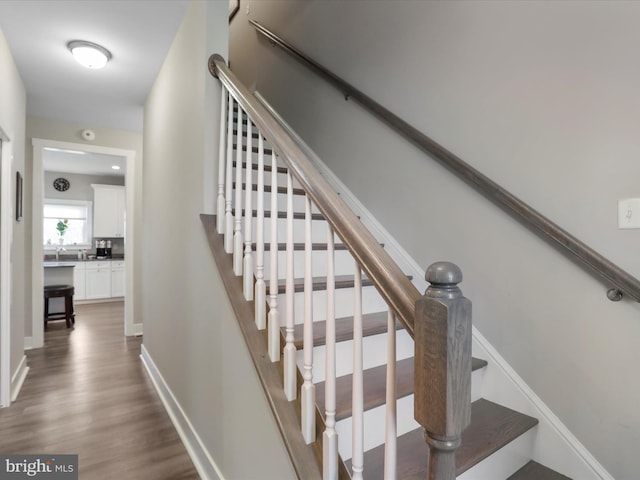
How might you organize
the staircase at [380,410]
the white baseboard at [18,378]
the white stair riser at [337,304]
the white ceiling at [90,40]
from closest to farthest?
the staircase at [380,410], the white stair riser at [337,304], the white ceiling at [90,40], the white baseboard at [18,378]

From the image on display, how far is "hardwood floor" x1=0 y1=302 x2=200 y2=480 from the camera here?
1779 millimetres

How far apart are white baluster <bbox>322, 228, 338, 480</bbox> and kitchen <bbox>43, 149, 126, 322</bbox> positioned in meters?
6.67

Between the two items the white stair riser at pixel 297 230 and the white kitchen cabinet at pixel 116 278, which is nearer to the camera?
the white stair riser at pixel 297 230

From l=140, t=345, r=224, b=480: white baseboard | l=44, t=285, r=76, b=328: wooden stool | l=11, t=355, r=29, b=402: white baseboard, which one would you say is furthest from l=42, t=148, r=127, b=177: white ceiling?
l=140, t=345, r=224, b=480: white baseboard

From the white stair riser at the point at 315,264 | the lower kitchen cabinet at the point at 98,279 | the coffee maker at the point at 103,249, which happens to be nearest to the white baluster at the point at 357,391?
the white stair riser at the point at 315,264

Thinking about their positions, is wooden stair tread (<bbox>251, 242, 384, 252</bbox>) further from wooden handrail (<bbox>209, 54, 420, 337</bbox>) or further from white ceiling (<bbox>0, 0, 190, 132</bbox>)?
white ceiling (<bbox>0, 0, 190, 132</bbox>)

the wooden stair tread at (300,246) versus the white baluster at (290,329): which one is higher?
the wooden stair tread at (300,246)

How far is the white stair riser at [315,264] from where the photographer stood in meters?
1.72

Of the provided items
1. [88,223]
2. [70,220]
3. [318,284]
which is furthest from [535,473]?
[70,220]

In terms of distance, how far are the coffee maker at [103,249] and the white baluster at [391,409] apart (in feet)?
25.6

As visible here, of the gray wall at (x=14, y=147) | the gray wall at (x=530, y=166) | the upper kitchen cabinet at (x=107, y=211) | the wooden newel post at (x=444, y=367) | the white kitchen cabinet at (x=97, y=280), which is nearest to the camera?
the wooden newel post at (x=444, y=367)

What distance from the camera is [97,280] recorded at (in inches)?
260

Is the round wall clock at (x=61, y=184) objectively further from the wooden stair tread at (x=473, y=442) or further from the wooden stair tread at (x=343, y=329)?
the wooden stair tread at (x=473, y=442)

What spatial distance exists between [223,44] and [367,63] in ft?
3.27
